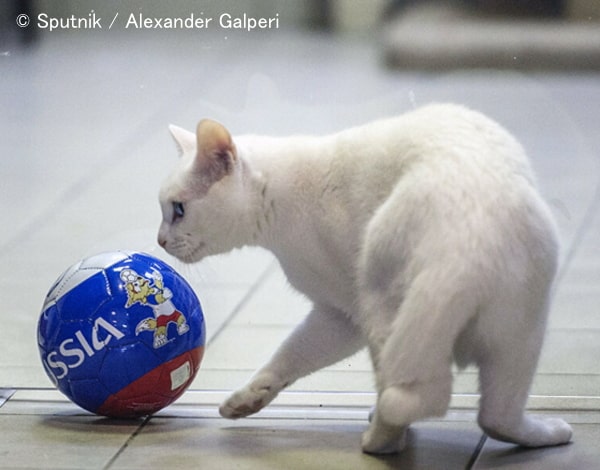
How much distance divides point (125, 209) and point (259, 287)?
2.61 feet

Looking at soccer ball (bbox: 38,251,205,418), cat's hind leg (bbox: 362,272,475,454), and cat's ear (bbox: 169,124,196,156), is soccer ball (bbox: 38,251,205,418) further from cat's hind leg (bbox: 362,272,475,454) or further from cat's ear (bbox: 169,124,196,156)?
cat's hind leg (bbox: 362,272,475,454)

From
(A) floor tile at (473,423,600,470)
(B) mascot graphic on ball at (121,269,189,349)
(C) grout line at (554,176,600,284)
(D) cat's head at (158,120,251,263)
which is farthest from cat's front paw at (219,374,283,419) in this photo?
(C) grout line at (554,176,600,284)

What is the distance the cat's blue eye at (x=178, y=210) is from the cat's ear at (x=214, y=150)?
112mm

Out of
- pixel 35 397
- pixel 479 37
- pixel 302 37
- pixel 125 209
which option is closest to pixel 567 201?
pixel 479 37

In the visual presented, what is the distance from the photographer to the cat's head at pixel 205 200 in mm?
2703

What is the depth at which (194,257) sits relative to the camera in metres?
2.86

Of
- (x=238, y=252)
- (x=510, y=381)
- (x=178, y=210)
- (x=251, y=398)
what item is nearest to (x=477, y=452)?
(x=510, y=381)

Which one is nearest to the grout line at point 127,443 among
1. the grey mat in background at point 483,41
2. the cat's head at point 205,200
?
the cat's head at point 205,200

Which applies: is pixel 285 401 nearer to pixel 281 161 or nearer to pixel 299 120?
pixel 281 161

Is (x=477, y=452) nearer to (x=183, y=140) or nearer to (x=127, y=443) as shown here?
(x=127, y=443)

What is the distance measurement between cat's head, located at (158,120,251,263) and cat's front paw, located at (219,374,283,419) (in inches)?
13.9

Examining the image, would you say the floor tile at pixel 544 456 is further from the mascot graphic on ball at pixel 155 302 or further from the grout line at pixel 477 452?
the mascot graphic on ball at pixel 155 302

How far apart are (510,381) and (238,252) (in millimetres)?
2059

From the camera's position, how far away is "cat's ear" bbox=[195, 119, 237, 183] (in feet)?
8.73
